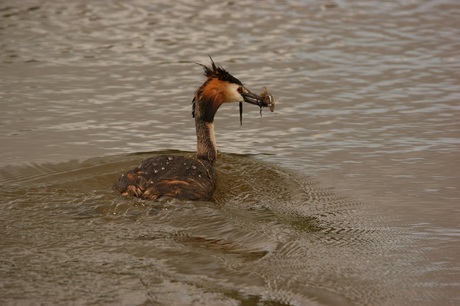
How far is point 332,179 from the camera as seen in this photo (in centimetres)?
976

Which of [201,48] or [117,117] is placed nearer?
[117,117]

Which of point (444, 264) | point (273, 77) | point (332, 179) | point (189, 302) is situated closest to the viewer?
point (189, 302)

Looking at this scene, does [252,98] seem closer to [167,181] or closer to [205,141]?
[205,141]

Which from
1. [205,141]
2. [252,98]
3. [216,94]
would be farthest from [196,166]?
[252,98]

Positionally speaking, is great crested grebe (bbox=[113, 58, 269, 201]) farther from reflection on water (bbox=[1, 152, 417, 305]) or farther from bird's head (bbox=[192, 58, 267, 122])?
reflection on water (bbox=[1, 152, 417, 305])

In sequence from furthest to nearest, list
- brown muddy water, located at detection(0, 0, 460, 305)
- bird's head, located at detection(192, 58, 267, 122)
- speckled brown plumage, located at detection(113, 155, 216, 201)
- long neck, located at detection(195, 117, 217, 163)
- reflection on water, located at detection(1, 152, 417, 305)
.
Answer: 1. long neck, located at detection(195, 117, 217, 163)
2. bird's head, located at detection(192, 58, 267, 122)
3. speckled brown plumage, located at detection(113, 155, 216, 201)
4. brown muddy water, located at detection(0, 0, 460, 305)
5. reflection on water, located at detection(1, 152, 417, 305)

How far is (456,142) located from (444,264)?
3223 mm

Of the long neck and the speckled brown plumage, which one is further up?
the long neck

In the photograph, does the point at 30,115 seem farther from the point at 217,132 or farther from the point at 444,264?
the point at 444,264

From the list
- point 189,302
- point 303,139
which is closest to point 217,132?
point 303,139

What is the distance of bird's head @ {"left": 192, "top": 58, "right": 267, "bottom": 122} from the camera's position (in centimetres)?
998

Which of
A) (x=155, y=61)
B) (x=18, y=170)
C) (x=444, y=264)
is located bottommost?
(x=444, y=264)

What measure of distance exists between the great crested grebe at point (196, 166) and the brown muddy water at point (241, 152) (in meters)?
0.19

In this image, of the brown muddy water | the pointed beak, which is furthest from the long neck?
the pointed beak
